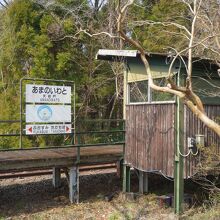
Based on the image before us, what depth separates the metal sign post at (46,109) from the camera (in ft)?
31.3

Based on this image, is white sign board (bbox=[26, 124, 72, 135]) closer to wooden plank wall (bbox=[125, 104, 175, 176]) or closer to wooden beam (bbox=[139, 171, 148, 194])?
wooden plank wall (bbox=[125, 104, 175, 176])

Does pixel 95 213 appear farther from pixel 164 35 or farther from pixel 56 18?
pixel 56 18

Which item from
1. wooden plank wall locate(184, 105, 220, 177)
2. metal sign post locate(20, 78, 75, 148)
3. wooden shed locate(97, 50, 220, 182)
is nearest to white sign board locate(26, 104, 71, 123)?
metal sign post locate(20, 78, 75, 148)

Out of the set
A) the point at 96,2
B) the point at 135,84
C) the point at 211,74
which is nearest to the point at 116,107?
the point at 96,2

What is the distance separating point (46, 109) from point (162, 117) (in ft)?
10.1

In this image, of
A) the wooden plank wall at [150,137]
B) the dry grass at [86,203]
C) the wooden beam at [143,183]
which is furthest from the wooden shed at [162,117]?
the dry grass at [86,203]

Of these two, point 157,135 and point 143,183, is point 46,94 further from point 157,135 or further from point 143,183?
point 143,183

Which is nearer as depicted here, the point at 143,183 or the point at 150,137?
the point at 150,137

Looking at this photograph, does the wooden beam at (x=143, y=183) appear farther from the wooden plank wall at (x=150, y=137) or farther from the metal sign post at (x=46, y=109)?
the metal sign post at (x=46, y=109)

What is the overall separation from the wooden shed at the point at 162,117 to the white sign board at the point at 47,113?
5.52 ft

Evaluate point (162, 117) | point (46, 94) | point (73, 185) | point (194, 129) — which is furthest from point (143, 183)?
point (46, 94)

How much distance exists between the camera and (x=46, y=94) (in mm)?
9898

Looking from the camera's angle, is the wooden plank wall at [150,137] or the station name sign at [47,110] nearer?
the wooden plank wall at [150,137]

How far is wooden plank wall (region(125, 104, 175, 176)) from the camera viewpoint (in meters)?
8.62
